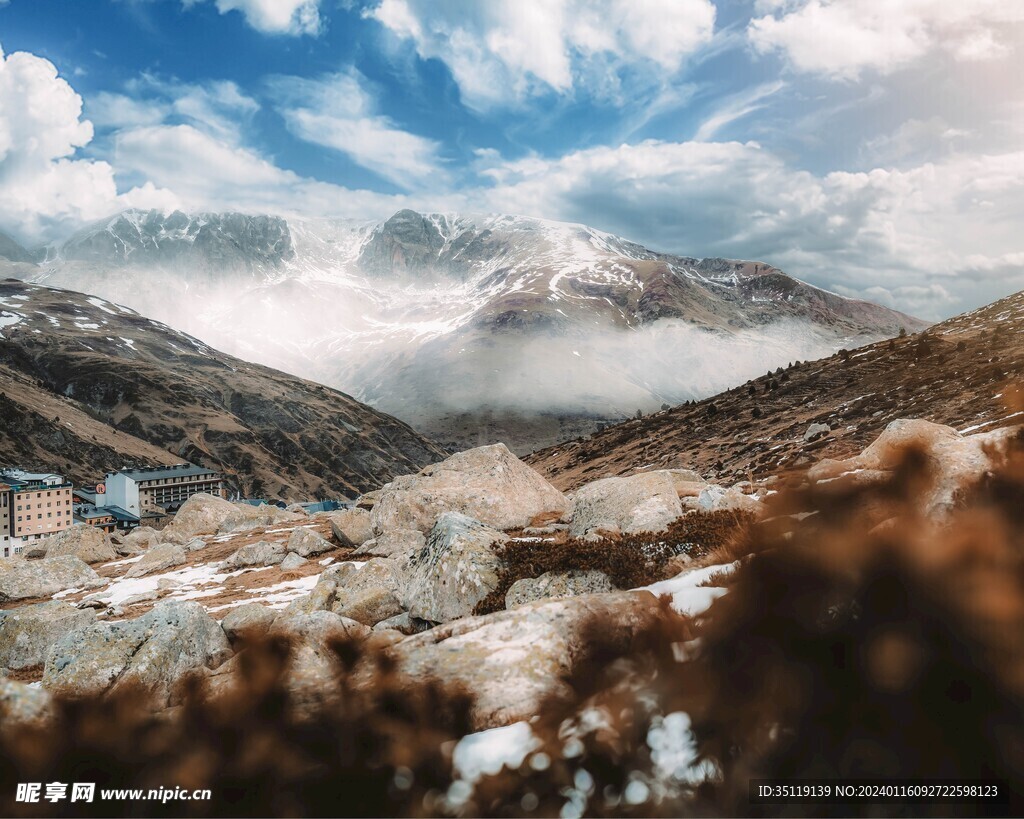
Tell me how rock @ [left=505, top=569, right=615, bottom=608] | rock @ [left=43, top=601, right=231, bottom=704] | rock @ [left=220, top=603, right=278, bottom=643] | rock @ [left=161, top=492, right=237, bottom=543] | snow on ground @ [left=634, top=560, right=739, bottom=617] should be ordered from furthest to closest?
1. rock @ [left=161, top=492, right=237, bottom=543]
2. rock @ [left=220, top=603, right=278, bottom=643]
3. rock @ [left=505, top=569, right=615, bottom=608]
4. rock @ [left=43, top=601, right=231, bottom=704]
5. snow on ground @ [left=634, top=560, right=739, bottom=617]

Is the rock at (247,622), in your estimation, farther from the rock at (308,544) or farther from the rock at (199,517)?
the rock at (199,517)

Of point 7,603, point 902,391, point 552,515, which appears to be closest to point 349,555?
point 552,515

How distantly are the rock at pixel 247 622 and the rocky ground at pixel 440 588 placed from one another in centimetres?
6

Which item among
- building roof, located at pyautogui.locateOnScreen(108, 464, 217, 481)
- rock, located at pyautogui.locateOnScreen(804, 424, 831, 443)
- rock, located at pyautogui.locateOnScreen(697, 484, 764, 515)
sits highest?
building roof, located at pyautogui.locateOnScreen(108, 464, 217, 481)

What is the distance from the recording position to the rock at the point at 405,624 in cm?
1180

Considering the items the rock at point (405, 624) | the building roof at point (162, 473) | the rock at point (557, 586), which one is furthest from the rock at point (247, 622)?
the building roof at point (162, 473)

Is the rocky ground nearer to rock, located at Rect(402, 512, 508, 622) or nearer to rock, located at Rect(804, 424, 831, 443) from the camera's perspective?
rock, located at Rect(402, 512, 508, 622)

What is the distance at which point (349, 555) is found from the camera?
23766 mm

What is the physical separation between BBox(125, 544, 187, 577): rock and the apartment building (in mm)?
103502

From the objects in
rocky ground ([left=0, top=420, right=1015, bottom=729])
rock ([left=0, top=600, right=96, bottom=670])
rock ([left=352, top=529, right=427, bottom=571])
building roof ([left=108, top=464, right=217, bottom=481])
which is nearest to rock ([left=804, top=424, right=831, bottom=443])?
rocky ground ([left=0, top=420, right=1015, bottom=729])

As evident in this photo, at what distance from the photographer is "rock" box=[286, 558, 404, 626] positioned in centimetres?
1398

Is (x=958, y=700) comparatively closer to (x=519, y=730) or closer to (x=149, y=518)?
(x=519, y=730)

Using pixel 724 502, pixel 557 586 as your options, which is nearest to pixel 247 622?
pixel 557 586

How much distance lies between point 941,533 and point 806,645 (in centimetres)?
212
